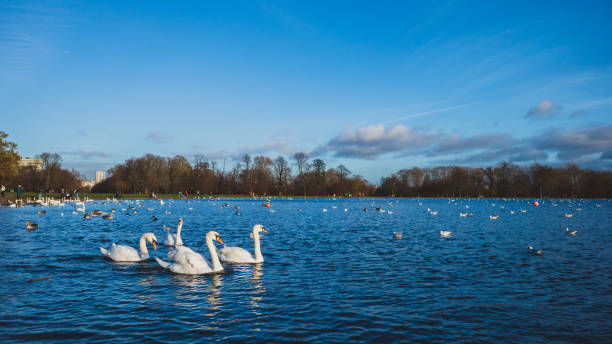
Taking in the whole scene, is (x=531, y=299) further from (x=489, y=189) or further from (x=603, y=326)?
(x=489, y=189)

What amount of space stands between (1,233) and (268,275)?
19716 mm

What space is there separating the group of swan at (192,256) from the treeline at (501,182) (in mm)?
139823

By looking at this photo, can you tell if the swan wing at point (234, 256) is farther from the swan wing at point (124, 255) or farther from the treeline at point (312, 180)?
the treeline at point (312, 180)

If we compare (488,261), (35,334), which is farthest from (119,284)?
(488,261)

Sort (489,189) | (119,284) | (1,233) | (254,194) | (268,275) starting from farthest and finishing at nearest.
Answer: (489,189) → (254,194) → (1,233) → (268,275) → (119,284)

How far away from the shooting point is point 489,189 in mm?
143750

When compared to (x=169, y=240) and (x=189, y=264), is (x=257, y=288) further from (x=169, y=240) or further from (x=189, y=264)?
(x=169, y=240)

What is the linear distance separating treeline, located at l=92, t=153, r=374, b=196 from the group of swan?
102 meters

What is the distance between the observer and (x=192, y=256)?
12.9 m

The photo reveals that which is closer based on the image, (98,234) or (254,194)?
(98,234)

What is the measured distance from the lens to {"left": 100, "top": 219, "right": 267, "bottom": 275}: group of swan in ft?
41.9

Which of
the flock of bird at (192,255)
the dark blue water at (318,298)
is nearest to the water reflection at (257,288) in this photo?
the dark blue water at (318,298)

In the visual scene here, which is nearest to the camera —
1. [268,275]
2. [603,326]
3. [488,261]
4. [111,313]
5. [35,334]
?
[35,334]

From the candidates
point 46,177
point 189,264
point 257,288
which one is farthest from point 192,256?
point 46,177
